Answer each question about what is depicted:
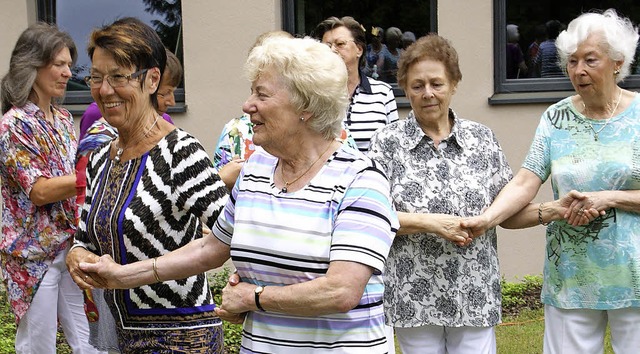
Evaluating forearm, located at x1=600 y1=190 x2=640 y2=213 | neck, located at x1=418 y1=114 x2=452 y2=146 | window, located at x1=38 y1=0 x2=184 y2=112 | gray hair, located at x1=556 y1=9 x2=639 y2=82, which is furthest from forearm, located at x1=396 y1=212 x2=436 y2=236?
window, located at x1=38 y1=0 x2=184 y2=112

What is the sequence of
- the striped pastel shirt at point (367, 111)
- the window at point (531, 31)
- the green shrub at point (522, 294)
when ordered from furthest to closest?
the window at point (531, 31)
the green shrub at point (522, 294)
the striped pastel shirt at point (367, 111)

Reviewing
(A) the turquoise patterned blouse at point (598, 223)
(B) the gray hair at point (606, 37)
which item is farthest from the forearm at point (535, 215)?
(B) the gray hair at point (606, 37)

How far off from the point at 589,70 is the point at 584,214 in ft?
2.33

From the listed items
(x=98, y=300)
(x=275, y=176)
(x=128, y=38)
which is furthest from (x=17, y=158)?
(x=275, y=176)

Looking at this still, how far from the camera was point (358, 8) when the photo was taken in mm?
8969

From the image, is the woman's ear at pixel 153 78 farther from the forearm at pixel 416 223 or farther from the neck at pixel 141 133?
the forearm at pixel 416 223

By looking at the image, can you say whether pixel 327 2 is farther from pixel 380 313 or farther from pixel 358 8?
pixel 380 313

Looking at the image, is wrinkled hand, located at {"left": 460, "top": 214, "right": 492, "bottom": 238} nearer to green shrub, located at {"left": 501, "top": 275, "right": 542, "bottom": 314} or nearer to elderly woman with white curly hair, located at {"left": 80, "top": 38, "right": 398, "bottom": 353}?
elderly woman with white curly hair, located at {"left": 80, "top": 38, "right": 398, "bottom": 353}

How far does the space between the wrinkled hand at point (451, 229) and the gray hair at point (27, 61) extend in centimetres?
263

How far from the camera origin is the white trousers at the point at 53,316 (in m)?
5.74

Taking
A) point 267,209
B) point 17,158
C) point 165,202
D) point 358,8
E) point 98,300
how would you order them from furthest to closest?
1. point 358,8
2. point 17,158
3. point 98,300
4. point 165,202
5. point 267,209

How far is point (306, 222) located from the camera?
10.5 ft

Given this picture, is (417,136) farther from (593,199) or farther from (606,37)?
(606,37)

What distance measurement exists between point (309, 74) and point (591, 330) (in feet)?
8.05
